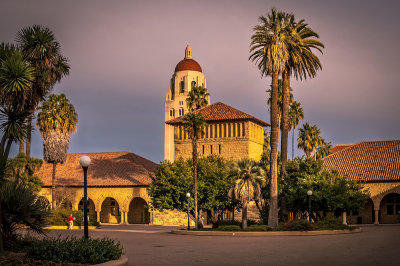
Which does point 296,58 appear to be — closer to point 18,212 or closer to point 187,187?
point 187,187

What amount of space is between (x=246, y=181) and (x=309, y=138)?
3388 cm

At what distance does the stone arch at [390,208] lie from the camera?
184ft

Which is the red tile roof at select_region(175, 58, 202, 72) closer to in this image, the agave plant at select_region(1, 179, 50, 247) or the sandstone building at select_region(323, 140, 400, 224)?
the sandstone building at select_region(323, 140, 400, 224)

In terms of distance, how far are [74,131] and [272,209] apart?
81.9ft

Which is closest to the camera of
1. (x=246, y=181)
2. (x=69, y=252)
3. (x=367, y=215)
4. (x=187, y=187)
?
(x=69, y=252)

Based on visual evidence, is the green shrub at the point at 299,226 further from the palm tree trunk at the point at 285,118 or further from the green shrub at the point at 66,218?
the green shrub at the point at 66,218

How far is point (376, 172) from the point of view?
5462cm

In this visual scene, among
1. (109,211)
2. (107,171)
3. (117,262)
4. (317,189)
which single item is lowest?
(109,211)

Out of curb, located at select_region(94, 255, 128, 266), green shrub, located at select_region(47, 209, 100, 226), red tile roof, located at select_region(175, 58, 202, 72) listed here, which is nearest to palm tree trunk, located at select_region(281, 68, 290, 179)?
green shrub, located at select_region(47, 209, 100, 226)

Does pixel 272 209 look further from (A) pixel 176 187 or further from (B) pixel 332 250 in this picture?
(B) pixel 332 250

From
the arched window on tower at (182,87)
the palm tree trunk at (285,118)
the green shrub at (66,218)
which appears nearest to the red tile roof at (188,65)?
the arched window on tower at (182,87)

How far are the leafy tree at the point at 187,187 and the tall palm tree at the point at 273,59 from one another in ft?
22.0

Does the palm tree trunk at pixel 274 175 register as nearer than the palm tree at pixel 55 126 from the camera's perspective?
Yes

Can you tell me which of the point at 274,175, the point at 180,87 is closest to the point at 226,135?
the point at 274,175
